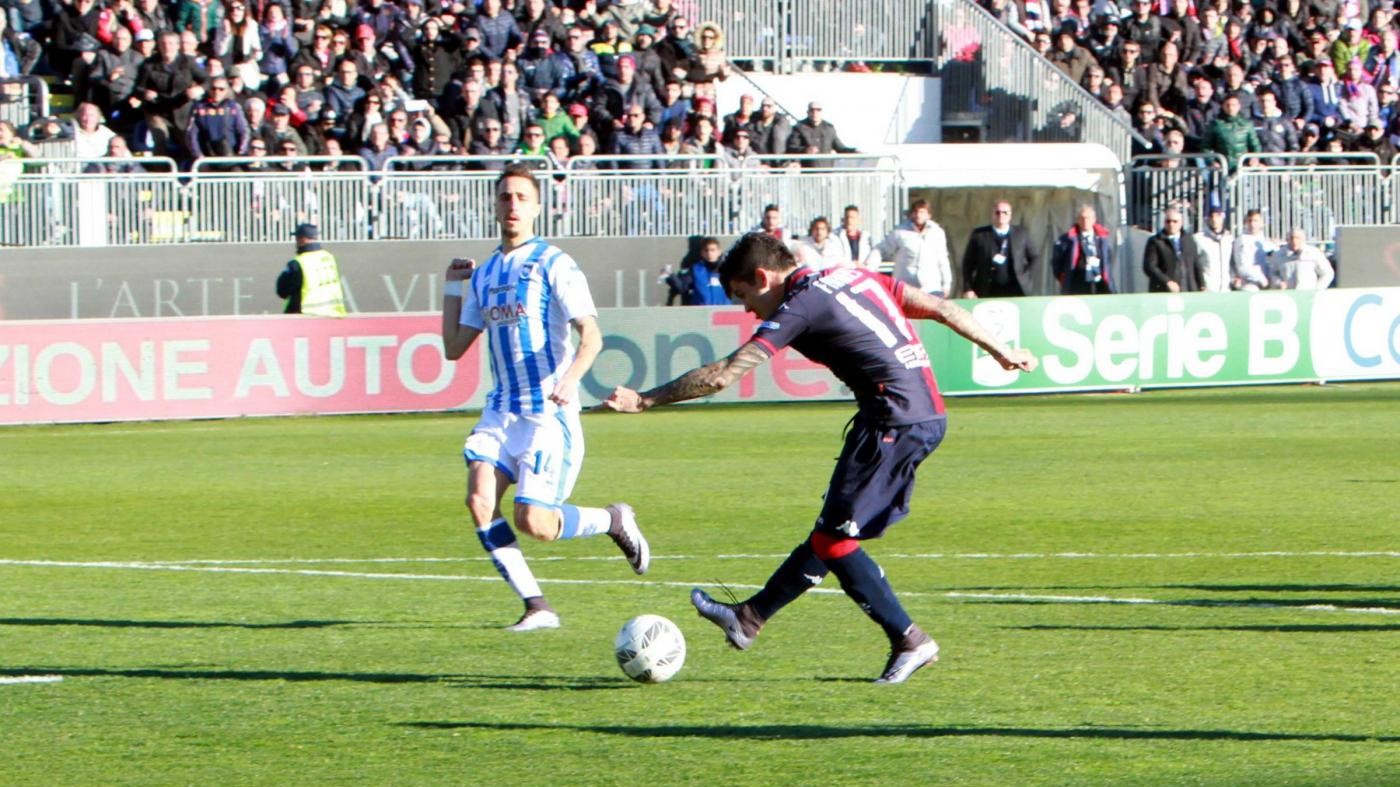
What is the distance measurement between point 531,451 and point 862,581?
1798 millimetres

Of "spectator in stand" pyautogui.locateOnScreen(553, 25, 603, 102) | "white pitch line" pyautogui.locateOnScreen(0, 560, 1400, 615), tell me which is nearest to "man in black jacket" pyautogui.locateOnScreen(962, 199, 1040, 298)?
"spectator in stand" pyautogui.locateOnScreen(553, 25, 603, 102)

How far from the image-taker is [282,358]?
21297mm

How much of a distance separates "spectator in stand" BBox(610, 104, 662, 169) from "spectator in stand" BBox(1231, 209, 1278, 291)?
717cm

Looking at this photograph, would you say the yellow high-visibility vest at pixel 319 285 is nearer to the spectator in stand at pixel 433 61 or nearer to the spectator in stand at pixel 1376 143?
the spectator in stand at pixel 433 61

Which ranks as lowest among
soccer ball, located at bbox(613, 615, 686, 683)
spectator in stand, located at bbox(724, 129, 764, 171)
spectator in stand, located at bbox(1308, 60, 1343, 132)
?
soccer ball, located at bbox(613, 615, 686, 683)

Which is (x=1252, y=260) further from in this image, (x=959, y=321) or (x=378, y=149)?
(x=959, y=321)

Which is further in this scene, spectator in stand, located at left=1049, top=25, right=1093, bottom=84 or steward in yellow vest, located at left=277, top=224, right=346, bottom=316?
spectator in stand, located at left=1049, top=25, right=1093, bottom=84

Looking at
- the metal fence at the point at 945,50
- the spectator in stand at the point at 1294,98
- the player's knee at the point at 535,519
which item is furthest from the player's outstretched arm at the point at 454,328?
the spectator in stand at the point at 1294,98

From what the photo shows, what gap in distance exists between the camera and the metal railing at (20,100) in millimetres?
25531

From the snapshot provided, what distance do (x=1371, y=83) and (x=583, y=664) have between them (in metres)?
27.9

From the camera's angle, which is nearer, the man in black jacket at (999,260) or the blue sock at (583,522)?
the blue sock at (583,522)

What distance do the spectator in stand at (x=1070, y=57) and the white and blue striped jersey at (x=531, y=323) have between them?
2403 centimetres

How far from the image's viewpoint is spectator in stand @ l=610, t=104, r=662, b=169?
2692 centimetres

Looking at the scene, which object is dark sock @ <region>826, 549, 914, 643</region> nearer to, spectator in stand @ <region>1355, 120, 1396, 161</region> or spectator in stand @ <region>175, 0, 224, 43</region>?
spectator in stand @ <region>175, 0, 224, 43</region>
